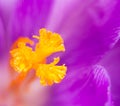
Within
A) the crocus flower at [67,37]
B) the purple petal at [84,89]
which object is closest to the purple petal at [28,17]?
the crocus flower at [67,37]

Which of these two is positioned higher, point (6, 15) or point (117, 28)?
point (6, 15)

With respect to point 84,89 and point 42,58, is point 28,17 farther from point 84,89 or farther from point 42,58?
point 84,89

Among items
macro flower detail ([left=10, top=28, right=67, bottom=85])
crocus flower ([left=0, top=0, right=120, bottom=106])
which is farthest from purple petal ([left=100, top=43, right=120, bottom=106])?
macro flower detail ([left=10, top=28, right=67, bottom=85])

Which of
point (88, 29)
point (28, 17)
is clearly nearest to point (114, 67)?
point (88, 29)

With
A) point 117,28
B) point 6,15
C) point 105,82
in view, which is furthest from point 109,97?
point 6,15

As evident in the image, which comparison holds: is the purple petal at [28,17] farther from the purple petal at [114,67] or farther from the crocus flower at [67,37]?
the purple petal at [114,67]

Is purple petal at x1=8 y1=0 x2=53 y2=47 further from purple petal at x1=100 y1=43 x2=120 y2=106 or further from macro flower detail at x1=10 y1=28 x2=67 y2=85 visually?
purple petal at x1=100 y1=43 x2=120 y2=106

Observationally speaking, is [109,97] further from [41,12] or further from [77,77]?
[41,12]
